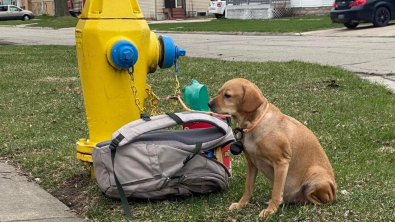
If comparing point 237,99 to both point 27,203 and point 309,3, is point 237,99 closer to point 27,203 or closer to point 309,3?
point 27,203

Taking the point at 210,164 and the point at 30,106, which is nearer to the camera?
the point at 210,164

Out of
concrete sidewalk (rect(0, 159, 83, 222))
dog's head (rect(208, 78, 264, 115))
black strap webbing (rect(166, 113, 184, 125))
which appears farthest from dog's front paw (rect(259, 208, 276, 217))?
concrete sidewalk (rect(0, 159, 83, 222))

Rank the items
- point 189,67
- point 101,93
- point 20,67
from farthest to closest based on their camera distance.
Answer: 1. point 20,67
2. point 189,67
3. point 101,93

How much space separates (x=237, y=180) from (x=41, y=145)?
7.58 ft

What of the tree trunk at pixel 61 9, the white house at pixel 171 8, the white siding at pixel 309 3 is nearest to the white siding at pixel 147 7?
the white house at pixel 171 8

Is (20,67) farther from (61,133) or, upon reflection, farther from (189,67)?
(61,133)

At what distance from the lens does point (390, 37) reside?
17.3m

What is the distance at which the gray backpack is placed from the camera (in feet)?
12.7

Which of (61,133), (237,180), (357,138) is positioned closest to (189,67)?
(61,133)

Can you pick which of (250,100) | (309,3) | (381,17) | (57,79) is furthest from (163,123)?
(309,3)

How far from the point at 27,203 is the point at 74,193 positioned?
0.41 metres

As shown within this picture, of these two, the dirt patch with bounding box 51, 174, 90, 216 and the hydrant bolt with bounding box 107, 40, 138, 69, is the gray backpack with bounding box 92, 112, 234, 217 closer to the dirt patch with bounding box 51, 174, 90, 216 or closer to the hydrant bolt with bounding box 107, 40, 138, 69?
the dirt patch with bounding box 51, 174, 90, 216

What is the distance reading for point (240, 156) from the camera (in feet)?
17.4

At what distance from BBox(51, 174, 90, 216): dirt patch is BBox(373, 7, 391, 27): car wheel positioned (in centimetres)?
1831
